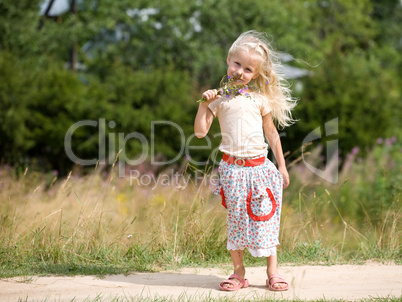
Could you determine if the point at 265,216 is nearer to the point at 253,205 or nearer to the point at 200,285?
the point at 253,205

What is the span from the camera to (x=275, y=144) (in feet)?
12.4

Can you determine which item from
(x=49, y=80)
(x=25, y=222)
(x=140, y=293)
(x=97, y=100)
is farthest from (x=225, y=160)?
(x=49, y=80)

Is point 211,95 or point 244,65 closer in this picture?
point 211,95

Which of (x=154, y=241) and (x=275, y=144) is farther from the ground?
(x=275, y=144)

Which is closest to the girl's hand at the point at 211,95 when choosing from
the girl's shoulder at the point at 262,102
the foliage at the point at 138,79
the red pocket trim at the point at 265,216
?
the girl's shoulder at the point at 262,102

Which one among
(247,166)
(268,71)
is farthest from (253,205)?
(268,71)

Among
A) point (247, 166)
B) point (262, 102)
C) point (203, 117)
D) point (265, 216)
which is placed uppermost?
point (262, 102)

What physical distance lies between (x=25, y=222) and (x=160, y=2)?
45.9 feet

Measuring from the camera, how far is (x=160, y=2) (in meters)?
17.8

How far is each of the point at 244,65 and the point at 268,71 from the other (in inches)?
8.6

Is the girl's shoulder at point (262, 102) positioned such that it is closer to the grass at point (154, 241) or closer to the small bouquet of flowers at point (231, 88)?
the small bouquet of flowers at point (231, 88)

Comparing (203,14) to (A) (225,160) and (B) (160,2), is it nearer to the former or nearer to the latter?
(B) (160,2)

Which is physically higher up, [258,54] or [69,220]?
[258,54]

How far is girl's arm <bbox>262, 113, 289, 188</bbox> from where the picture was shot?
3771 millimetres
